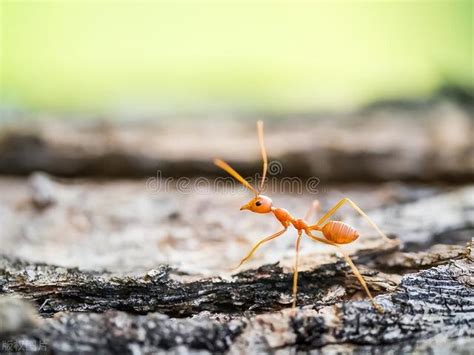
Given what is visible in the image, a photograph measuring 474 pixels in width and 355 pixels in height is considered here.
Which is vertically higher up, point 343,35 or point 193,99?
point 343,35

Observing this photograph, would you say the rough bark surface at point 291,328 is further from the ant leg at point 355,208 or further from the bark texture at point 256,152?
the bark texture at point 256,152

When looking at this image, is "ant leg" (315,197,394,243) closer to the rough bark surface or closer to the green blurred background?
the rough bark surface

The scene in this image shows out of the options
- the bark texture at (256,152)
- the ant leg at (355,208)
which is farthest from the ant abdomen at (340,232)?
the bark texture at (256,152)

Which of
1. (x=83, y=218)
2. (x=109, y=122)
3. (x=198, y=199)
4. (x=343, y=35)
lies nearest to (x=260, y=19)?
(x=343, y=35)

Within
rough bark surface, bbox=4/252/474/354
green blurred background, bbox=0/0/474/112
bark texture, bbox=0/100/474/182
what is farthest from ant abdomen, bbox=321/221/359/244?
green blurred background, bbox=0/0/474/112

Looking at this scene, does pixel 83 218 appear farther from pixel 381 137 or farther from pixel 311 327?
pixel 381 137

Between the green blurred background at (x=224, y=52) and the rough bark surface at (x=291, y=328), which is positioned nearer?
the rough bark surface at (x=291, y=328)
